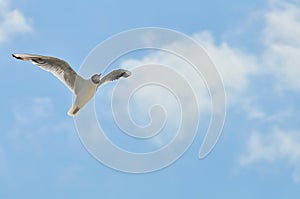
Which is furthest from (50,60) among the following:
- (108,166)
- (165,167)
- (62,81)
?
(165,167)

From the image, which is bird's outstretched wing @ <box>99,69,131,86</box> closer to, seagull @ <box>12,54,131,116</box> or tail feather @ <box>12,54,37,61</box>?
seagull @ <box>12,54,131,116</box>

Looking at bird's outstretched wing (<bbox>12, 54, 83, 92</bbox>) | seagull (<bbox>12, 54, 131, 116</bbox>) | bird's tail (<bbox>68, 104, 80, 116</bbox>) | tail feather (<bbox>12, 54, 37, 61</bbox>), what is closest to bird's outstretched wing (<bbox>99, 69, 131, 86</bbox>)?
seagull (<bbox>12, 54, 131, 116</bbox>)

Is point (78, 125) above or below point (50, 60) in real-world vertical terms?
below

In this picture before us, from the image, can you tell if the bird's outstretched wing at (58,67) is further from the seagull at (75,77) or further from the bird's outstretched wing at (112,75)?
the bird's outstretched wing at (112,75)

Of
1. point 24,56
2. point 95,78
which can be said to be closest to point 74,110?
point 95,78

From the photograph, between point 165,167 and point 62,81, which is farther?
point 62,81

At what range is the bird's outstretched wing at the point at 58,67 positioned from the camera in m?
12.7

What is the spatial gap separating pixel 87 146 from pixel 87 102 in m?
1.08

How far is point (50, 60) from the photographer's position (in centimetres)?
1281

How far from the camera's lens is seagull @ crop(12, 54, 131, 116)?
1264 cm

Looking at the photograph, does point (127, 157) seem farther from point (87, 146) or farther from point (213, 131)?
point (213, 131)

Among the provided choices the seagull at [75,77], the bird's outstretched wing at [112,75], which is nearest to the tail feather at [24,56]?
the seagull at [75,77]

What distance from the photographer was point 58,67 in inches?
514

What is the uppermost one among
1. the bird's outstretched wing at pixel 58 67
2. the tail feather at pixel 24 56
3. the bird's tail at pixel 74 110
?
the bird's outstretched wing at pixel 58 67
